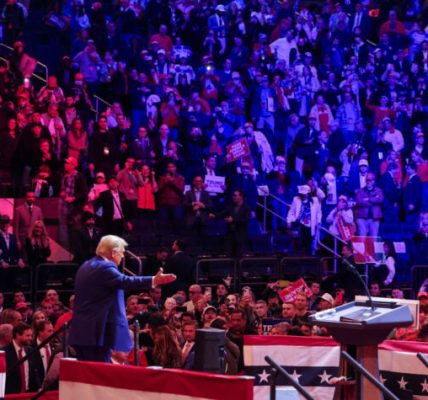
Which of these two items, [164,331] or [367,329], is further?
[164,331]

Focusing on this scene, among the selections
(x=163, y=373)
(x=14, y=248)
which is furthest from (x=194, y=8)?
(x=163, y=373)

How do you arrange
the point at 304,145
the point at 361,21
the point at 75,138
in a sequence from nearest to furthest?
the point at 75,138
the point at 304,145
the point at 361,21

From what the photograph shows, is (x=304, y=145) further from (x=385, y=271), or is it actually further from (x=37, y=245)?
(x=37, y=245)

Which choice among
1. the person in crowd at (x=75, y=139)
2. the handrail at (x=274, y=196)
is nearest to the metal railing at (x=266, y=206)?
the handrail at (x=274, y=196)

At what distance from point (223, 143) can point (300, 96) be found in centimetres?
336

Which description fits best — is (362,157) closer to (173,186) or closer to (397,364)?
(173,186)

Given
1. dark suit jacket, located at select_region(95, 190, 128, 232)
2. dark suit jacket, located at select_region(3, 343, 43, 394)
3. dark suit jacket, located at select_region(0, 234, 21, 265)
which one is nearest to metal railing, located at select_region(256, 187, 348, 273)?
dark suit jacket, located at select_region(95, 190, 128, 232)

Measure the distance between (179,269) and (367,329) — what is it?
35.5ft

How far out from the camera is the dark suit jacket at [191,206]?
21094mm

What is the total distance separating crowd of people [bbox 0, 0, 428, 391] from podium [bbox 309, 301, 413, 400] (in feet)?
22.3

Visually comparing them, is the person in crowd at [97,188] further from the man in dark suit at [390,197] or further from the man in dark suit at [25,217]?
the man in dark suit at [390,197]

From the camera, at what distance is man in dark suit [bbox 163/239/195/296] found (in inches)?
736

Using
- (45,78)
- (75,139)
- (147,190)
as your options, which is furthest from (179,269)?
(45,78)

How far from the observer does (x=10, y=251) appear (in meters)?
18.4
